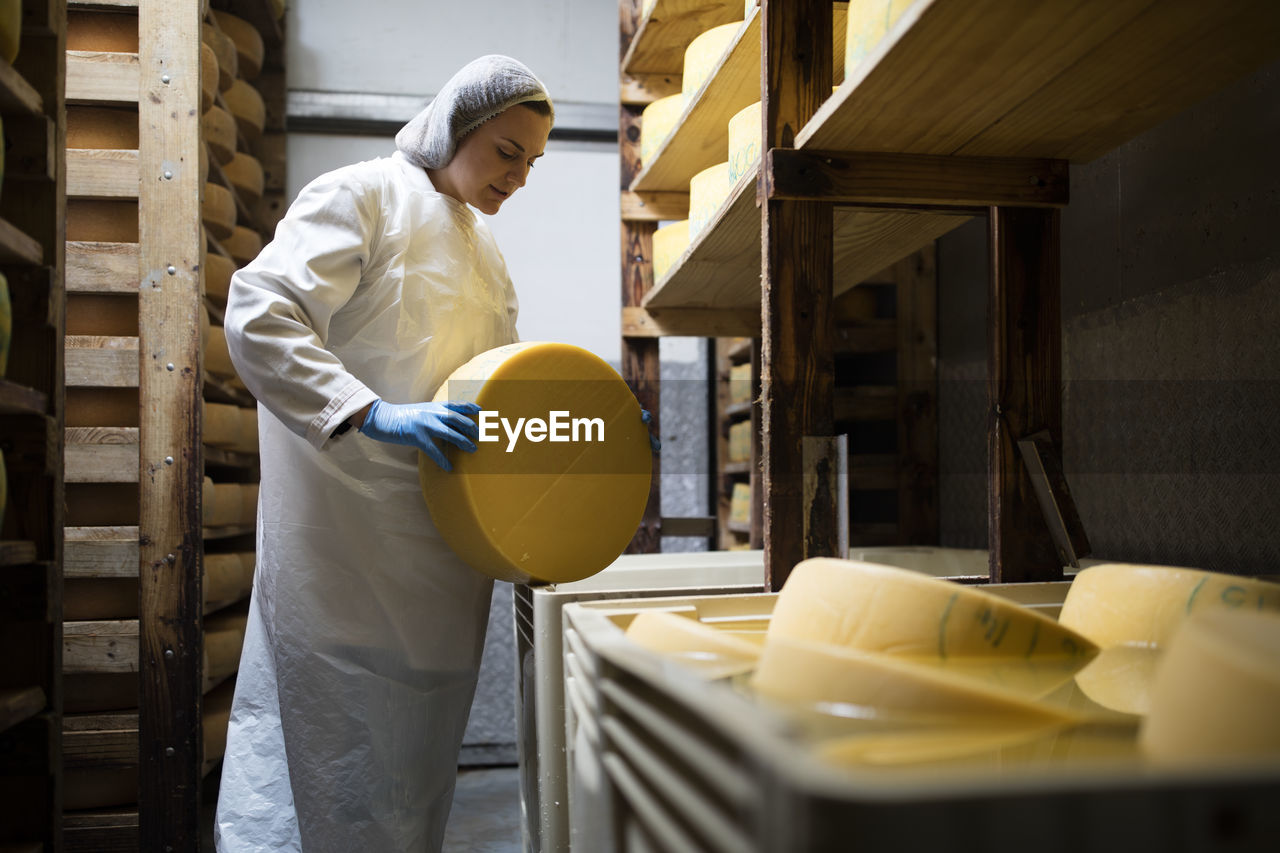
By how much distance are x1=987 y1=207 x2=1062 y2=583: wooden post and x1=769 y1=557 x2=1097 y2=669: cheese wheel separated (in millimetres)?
646

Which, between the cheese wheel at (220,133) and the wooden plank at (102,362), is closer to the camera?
the wooden plank at (102,362)

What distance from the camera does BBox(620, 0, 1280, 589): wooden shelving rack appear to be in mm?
1166

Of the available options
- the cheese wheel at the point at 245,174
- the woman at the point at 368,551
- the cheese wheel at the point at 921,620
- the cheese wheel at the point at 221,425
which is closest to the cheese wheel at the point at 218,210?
the cheese wheel at the point at 245,174

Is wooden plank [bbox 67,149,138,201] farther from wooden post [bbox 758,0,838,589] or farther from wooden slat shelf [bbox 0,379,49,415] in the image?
wooden post [bbox 758,0,838,589]

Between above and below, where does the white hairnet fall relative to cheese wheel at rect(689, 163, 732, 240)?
above

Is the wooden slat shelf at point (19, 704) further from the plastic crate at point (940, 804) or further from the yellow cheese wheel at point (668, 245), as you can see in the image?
the yellow cheese wheel at point (668, 245)

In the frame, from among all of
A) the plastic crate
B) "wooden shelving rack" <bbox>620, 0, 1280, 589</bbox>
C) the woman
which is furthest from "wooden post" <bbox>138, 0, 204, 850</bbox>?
the plastic crate

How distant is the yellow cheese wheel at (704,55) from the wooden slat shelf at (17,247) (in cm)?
141

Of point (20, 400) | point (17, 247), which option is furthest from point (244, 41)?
point (20, 400)

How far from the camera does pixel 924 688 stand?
692 millimetres

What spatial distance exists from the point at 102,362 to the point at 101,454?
0.23 meters

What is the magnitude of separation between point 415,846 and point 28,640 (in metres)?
0.77

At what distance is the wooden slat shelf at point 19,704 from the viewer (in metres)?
1.35

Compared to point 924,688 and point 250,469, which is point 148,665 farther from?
point 924,688
